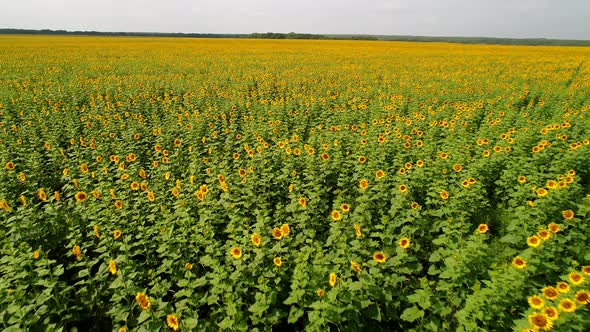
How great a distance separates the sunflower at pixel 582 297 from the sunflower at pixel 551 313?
0.18m

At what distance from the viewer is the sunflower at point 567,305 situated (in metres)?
2.33

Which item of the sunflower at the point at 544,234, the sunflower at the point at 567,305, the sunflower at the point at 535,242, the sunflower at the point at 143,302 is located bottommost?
the sunflower at the point at 143,302

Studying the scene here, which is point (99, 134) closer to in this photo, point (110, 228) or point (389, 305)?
point (110, 228)

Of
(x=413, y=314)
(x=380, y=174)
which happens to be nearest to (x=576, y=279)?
(x=413, y=314)

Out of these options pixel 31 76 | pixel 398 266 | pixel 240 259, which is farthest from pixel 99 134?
pixel 31 76

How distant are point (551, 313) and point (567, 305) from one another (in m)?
0.12

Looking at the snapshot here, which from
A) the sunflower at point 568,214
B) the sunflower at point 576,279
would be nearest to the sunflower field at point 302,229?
the sunflower at point 576,279

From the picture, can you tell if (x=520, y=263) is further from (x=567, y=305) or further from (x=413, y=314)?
(x=413, y=314)

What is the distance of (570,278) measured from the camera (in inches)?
106

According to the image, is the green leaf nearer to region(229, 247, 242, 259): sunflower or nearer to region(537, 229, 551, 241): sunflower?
region(537, 229, 551, 241): sunflower

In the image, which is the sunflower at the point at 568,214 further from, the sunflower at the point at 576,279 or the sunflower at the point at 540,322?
the sunflower at the point at 540,322

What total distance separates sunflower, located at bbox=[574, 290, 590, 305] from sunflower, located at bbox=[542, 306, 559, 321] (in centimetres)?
18

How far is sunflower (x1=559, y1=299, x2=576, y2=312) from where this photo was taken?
2.33m

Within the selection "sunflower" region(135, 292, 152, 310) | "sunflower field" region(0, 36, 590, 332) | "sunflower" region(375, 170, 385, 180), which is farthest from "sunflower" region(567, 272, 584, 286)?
"sunflower" region(135, 292, 152, 310)
